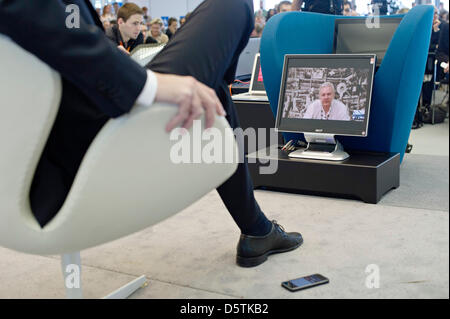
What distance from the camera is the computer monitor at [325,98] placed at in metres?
2.73

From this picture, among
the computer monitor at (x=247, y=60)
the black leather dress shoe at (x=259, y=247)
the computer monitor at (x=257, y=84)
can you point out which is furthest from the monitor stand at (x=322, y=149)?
the computer monitor at (x=247, y=60)

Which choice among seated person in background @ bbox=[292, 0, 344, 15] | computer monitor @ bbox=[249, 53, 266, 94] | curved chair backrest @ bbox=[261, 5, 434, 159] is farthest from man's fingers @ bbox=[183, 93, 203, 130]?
seated person in background @ bbox=[292, 0, 344, 15]

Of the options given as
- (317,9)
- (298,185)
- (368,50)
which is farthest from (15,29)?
(317,9)

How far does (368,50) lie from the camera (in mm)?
3088

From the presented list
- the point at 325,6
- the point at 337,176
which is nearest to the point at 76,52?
the point at 337,176

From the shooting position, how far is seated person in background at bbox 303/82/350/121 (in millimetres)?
2759

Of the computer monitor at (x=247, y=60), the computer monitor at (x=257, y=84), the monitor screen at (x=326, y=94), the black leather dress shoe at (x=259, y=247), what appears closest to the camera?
the black leather dress shoe at (x=259, y=247)

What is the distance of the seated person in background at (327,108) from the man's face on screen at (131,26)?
7.62ft

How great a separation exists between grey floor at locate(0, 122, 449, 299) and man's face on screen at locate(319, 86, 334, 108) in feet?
1.72

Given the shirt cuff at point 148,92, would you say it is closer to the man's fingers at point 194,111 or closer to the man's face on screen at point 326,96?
the man's fingers at point 194,111

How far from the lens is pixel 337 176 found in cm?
266

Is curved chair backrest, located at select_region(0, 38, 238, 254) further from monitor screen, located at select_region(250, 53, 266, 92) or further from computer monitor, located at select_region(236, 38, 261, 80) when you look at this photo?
computer monitor, located at select_region(236, 38, 261, 80)

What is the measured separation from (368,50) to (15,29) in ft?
8.16
